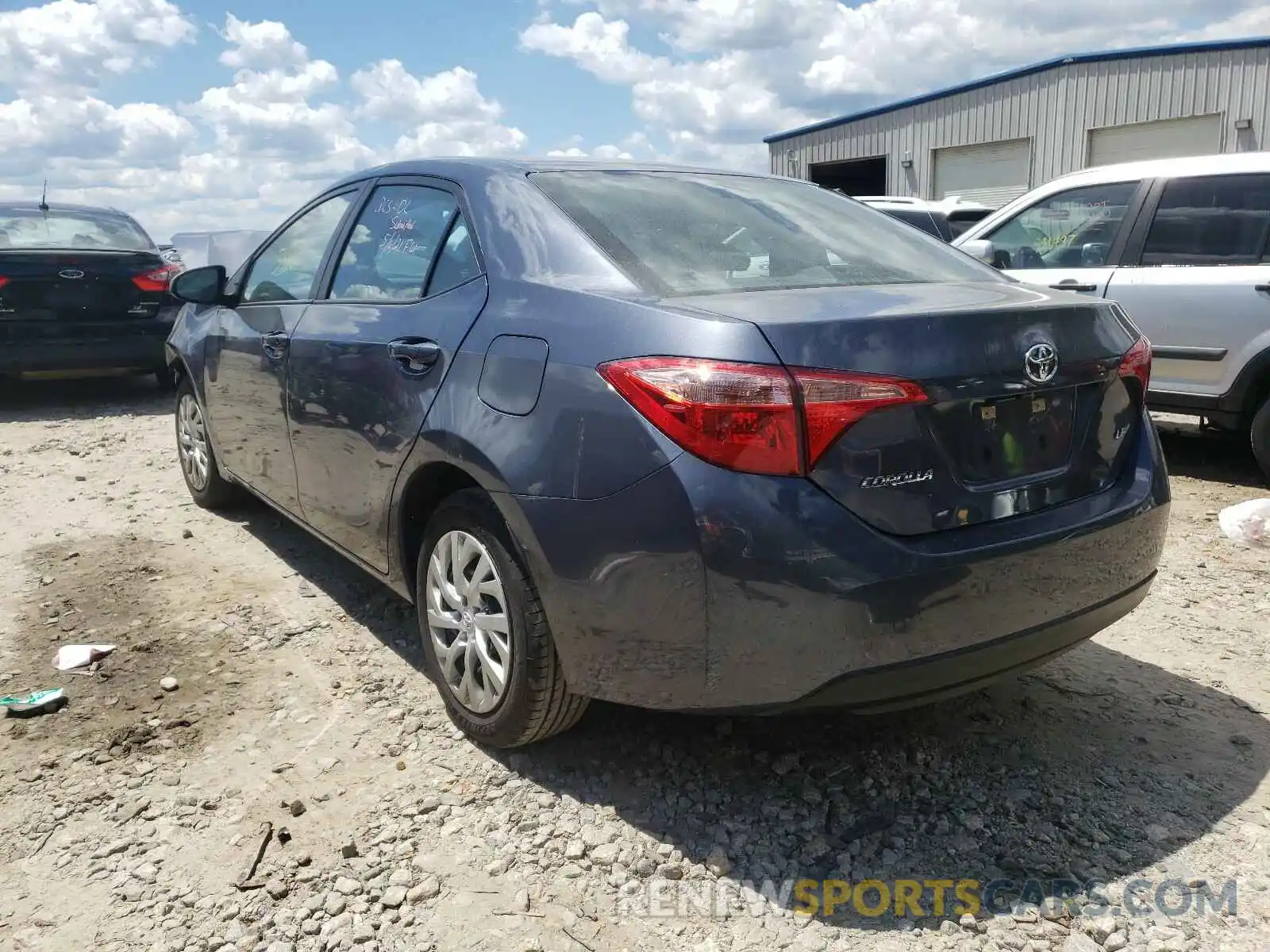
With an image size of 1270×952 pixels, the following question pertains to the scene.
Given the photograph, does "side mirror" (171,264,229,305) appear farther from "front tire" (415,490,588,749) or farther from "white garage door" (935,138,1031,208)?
"white garage door" (935,138,1031,208)

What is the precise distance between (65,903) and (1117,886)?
2354 mm

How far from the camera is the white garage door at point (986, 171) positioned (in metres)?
19.9

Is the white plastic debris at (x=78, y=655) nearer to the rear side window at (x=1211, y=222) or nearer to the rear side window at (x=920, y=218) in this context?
the rear side window at (x=1211, y=222)

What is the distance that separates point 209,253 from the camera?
52.0 feet

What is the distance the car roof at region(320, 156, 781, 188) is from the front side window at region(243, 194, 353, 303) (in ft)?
1.48

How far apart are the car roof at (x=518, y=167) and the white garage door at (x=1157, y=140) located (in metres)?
15.7

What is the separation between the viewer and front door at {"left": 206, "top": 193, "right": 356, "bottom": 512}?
12.7 feet

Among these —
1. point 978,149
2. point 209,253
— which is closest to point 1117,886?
point 209,253

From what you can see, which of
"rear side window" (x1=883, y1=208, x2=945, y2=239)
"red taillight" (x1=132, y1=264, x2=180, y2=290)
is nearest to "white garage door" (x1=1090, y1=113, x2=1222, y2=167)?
"rear side window" (x1=883, y1=208, x2=945, y2=239)

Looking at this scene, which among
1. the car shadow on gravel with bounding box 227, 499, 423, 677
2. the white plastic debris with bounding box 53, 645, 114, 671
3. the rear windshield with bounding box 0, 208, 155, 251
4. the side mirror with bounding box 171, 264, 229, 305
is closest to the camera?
the white plastic debris with bounding box 53, 645, 114, 671

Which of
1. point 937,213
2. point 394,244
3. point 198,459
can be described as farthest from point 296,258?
point 937,213

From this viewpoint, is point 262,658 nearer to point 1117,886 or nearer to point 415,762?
point 415,762

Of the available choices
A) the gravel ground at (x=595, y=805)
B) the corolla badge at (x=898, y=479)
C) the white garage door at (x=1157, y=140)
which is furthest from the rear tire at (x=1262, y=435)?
the white garage door at (x=1157, y=140)

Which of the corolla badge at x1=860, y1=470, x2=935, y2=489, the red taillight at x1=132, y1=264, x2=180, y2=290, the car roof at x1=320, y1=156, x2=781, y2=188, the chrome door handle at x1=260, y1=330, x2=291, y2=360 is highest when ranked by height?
the car roof at x1=320, y1=156, x2=781, y2=188
